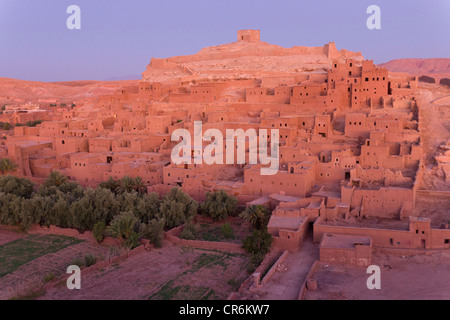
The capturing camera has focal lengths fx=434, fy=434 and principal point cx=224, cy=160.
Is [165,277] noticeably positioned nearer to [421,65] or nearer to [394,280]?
[394,280]

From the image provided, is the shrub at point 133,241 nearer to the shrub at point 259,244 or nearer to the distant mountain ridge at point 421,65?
the shrub at point 259,244

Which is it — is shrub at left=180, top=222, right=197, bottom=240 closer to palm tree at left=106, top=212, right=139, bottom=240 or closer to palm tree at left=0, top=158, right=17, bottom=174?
palm tree at left=106, top=212, right=139, bottom=240

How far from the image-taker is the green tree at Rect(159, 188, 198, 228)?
17.8 metres

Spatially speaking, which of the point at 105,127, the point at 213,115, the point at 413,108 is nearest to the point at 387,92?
the point at 413,108

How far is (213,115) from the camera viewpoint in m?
25.8

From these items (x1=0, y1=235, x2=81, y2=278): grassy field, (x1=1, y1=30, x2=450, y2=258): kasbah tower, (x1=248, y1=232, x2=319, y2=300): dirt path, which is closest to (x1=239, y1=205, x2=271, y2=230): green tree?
(x1=1, y1=30, x2=450, y2=258): kasbah tower

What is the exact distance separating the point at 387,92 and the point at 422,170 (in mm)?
7893

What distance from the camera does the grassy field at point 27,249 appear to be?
15312mm

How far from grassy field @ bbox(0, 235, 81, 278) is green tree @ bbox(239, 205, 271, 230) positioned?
6821mm

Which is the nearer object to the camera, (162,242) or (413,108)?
(162,242)

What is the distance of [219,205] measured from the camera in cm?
1831

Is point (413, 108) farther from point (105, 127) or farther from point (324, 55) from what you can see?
point (105, 127)

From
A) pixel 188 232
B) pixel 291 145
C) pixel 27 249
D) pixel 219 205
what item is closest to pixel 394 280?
pixel 188 232
